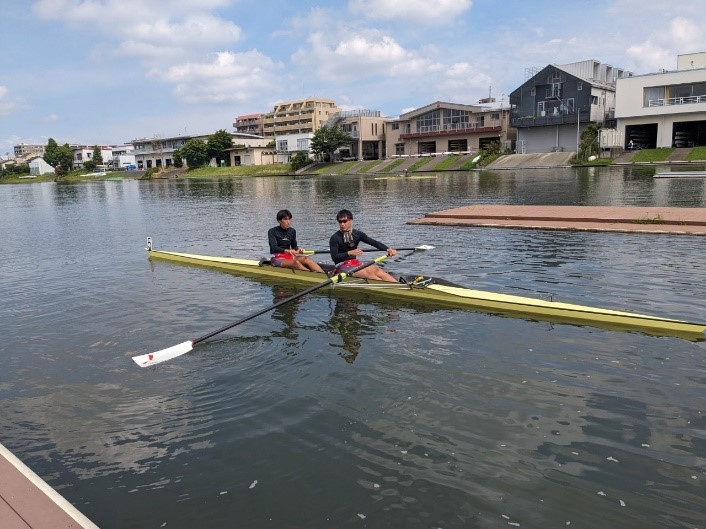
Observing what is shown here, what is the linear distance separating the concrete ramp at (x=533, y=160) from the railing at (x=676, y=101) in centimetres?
1076

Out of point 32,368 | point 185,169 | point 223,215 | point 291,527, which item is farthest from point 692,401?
point 185,169

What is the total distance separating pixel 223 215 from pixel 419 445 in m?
28.7

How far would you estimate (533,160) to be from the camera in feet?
234

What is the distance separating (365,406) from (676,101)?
7123cm

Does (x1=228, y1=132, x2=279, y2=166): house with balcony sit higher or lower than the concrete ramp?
higher

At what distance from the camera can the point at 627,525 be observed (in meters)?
4.65

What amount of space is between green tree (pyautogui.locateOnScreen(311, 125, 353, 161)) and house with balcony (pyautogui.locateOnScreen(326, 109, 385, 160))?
3381 mm

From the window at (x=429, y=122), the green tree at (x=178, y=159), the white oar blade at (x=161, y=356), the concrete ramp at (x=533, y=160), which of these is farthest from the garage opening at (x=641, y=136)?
the green tree at (x=178, y=159)

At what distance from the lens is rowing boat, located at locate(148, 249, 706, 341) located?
8.73 metres

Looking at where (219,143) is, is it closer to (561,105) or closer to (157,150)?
(157,150)

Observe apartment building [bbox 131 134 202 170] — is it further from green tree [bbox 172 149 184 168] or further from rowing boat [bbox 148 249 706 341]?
rowing boat [bbox 148 249 706 341]

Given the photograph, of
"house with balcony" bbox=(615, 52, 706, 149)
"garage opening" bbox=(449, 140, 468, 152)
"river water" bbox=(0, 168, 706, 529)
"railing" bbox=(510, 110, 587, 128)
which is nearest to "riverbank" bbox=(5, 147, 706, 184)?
"house with balcony" bbox=(615, 52, 706, 149)

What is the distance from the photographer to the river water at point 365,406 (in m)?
5.12

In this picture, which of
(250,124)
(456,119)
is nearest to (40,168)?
(250,124)
